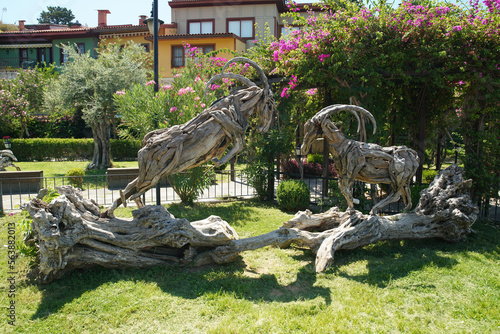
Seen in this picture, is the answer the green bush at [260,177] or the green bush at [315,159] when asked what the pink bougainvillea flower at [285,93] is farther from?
the green bush at [315,159]

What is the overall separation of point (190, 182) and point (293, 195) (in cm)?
289

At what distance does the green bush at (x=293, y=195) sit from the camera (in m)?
9.31

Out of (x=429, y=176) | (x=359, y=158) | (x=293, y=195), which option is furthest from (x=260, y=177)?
(x=429, y=176)

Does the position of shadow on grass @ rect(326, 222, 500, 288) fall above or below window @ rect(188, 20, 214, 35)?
below

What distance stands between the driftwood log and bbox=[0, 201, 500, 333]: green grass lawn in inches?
10.1

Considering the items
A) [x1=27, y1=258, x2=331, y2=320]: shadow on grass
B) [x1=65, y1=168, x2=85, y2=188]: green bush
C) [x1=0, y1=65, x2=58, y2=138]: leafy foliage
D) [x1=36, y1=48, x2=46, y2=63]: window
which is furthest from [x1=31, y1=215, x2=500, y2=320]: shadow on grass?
[x1=36, y1=48, x2=46, y2=63]: window

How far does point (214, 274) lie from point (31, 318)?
2.29 m

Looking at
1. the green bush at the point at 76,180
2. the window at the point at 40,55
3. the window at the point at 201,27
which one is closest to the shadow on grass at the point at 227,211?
the green bush at the point at 76,180

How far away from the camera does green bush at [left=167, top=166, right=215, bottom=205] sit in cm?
973

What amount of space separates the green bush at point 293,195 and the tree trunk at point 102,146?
11054 mm

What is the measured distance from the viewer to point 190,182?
32.0 feet

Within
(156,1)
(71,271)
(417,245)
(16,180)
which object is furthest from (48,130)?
(417,245)

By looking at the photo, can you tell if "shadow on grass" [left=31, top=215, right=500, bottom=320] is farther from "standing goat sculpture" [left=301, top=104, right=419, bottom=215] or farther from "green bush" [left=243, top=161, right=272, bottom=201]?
"green bush" [left=243, top=161, right=272, bottom=201]

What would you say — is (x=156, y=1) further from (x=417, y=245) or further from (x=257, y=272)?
(x=417, y=245)
